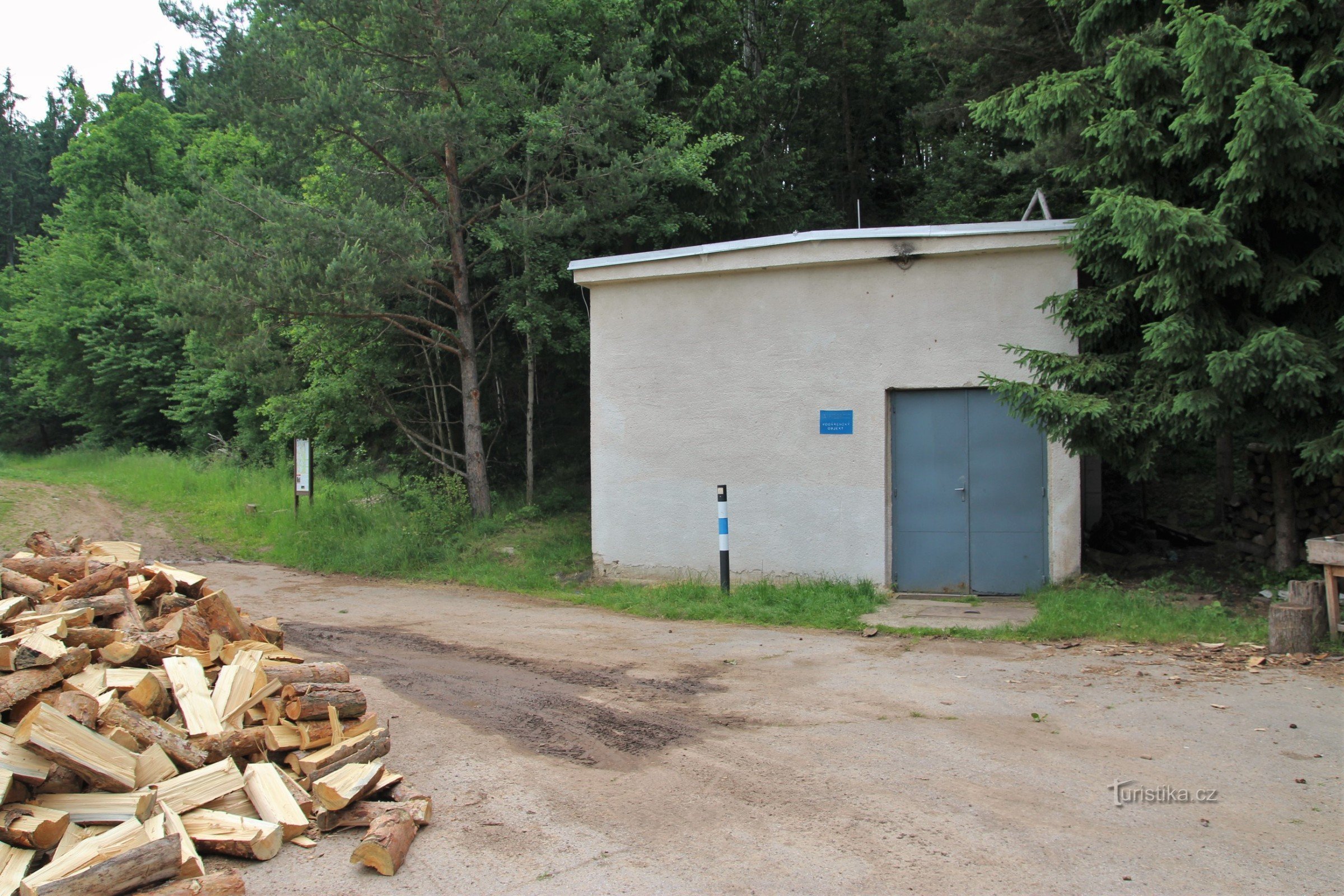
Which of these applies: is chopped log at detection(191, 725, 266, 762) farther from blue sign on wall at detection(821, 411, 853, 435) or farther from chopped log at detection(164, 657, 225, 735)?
blue sign on wall at detection(821, 411, 853, 435)

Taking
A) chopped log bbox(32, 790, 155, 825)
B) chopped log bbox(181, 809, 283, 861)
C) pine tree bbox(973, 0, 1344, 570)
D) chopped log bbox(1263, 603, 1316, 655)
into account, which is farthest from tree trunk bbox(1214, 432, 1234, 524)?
chopped log bbox(32, 790, 155, 825)

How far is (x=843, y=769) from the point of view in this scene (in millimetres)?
5113

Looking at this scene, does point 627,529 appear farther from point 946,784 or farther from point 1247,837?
point 1247,837

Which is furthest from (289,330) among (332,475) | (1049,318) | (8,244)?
(8,244)

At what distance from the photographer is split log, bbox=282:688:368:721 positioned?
5309 mm

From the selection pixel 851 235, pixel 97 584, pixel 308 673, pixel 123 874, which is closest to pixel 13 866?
pixel 123 874

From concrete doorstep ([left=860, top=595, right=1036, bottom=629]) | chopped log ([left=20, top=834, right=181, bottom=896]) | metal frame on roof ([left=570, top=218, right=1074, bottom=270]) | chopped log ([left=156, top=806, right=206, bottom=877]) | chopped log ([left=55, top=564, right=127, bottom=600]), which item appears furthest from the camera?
metal frame on roof ([left=570, top=218, right=1074, bottom=270])

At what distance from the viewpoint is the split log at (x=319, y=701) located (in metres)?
5.31

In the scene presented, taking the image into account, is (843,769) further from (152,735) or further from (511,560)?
(511,560)

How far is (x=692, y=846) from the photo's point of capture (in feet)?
13.8

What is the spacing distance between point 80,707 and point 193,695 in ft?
2.35

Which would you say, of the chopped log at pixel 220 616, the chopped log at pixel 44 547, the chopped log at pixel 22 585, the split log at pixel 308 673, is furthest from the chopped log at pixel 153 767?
the chopped log at pixel 44 547

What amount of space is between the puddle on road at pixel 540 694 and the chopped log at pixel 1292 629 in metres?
4.52

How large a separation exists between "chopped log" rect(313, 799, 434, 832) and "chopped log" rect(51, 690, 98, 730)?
1.18 metres
